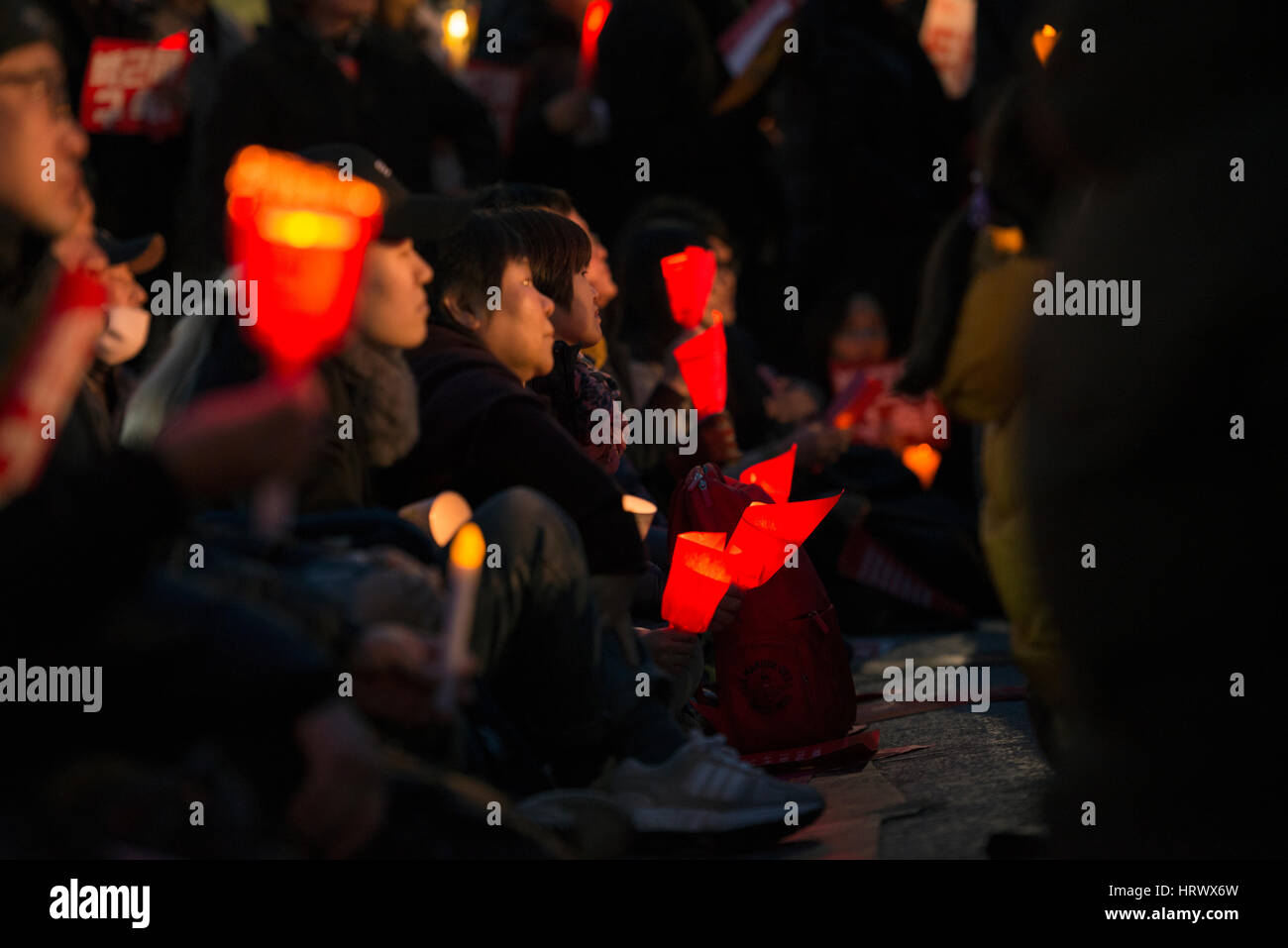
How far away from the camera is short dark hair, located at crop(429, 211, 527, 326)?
3262 mm

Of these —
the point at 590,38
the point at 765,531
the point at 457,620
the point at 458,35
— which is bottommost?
the point at 457,620

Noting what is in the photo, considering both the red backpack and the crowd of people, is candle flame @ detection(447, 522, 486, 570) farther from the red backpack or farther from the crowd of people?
the red backpack

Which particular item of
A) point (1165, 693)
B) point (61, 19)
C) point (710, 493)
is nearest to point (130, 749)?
point (1165, 693)

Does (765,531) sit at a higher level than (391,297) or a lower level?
lower

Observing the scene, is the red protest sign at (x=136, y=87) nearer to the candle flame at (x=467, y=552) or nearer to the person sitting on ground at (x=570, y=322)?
the person sitting on ground at (x=570, y=322)

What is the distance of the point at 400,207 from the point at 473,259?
68cm

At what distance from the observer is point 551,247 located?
3467 mm

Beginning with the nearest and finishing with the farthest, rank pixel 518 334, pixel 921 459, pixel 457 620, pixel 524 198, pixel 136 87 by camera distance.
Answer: pixel 457 620
pixel 518 334
pixel 524 198
pixel 136 87
pixel 921 459

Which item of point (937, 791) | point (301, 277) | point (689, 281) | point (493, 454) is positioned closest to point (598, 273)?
point (689, 281)

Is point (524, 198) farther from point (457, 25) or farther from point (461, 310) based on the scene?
point (457, 25)

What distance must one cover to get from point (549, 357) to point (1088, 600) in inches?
62.5

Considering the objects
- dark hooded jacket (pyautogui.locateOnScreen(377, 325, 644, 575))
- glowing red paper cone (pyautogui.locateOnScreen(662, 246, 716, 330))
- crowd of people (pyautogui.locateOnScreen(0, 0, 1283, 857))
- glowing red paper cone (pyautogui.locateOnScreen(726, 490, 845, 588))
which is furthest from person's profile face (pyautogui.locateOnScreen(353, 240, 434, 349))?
glowing red paper cone (pyautogui.locateOnScreen(662, 246, 716, 330))

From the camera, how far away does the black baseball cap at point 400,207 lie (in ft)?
8.45

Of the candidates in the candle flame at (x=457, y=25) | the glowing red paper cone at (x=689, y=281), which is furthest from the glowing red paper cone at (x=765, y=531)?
the candle flame at (x=457, y=25)
